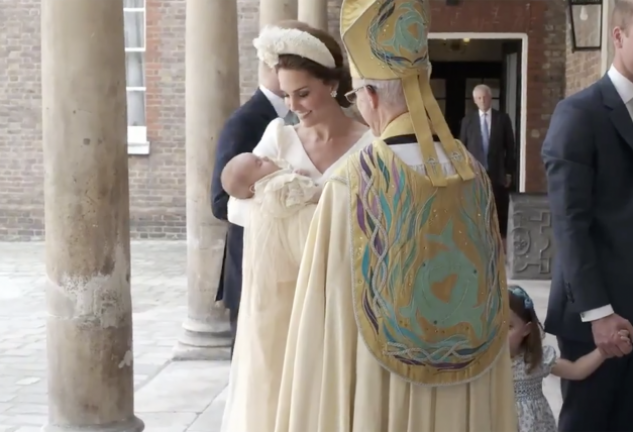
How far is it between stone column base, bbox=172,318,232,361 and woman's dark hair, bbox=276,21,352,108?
10.7 ft

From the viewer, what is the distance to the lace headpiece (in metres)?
3.26

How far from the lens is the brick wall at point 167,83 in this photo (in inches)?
543

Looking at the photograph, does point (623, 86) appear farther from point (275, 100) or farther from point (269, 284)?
point (275, 100)

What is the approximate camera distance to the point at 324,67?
10.9 ft

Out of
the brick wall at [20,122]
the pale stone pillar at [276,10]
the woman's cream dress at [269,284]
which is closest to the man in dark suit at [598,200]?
the woman's cream dress at [269,284]

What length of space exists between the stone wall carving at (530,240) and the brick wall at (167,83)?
4521 mm

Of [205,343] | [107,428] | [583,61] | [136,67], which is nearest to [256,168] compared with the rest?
[107,428]

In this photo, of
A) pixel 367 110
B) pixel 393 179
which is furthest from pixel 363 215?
pixel 367 110

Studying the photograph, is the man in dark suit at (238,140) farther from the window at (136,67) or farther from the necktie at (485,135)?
the window at (136,67)

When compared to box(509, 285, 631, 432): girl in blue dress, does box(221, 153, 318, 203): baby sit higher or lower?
higher

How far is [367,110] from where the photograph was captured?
2.45 metres

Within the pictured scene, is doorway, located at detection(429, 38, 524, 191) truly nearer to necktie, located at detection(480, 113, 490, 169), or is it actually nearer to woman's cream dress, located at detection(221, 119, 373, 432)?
necktie, located at detection(480, 113, 490, 169)

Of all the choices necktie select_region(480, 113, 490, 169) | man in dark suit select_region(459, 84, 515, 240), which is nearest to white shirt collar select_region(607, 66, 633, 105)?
man in dark suit select_region(459, 84, 515, 240)

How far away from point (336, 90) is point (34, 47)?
455 inches
